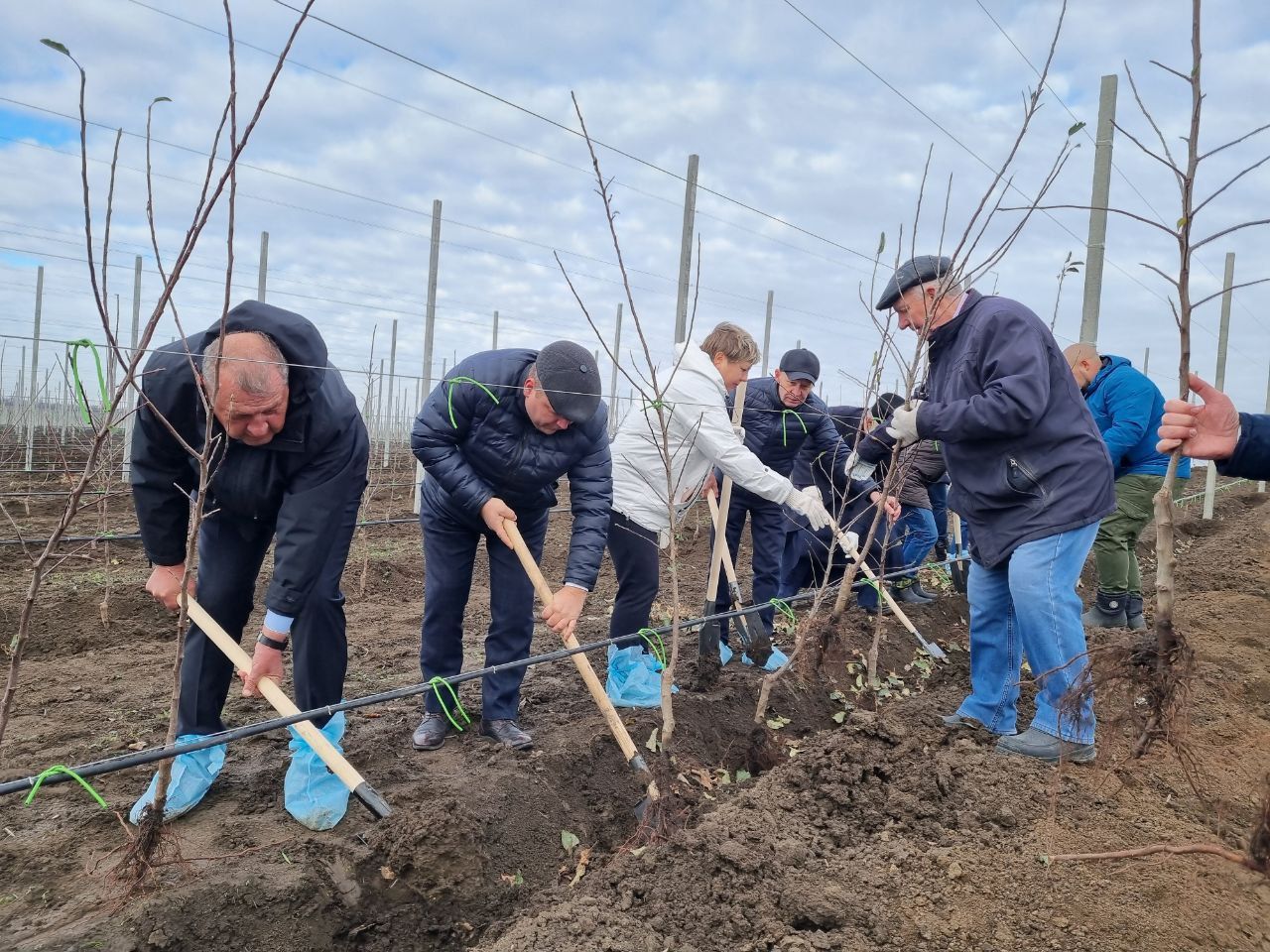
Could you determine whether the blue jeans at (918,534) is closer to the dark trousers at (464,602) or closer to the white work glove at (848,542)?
the white work glove at (848,542)

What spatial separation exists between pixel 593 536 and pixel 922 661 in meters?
2.49

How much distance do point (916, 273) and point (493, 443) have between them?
1682mm

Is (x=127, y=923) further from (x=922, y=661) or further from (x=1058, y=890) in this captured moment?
(x=922, y=661)

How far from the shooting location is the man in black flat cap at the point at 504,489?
292 cm

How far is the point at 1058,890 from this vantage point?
1915mm

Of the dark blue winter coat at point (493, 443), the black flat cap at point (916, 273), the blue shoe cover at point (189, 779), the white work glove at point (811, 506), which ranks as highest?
the black flat cap at point (916, 273)

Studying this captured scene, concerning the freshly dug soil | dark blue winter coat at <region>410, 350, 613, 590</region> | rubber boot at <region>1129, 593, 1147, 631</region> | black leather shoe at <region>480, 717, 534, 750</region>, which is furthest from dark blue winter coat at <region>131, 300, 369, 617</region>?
rubber boot at <region>1129, 593, 1147, 631</region>

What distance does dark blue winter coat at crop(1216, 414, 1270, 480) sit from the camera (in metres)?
1.98

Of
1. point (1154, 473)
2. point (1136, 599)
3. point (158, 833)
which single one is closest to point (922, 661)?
point (1136, 599)

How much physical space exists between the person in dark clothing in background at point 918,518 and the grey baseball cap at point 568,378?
3.30m

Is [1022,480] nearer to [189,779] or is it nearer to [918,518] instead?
[189,779]

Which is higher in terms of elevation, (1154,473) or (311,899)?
(1154,473)

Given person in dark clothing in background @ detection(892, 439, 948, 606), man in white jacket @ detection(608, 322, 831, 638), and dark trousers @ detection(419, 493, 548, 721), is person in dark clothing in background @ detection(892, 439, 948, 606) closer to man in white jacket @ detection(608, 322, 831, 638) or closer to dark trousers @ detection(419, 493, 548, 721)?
man in white jacket @ detection(608, 322, 831, 638)

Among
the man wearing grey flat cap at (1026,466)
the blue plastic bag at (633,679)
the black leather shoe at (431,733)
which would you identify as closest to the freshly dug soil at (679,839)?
the black leather shoe at (431,733)
